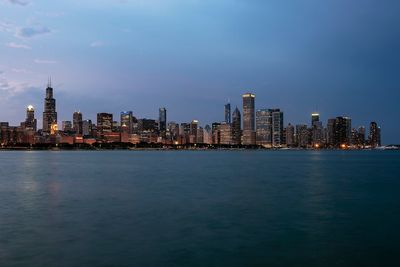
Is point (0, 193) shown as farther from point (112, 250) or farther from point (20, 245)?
point (112, 250)

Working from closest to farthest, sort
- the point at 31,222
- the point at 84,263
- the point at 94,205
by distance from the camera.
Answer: the point at 84,263
the point at 31,222
the point at 94,205

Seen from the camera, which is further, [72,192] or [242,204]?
[72,192]

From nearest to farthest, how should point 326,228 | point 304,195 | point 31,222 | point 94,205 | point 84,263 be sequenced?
point 84,263 → point 326,228 → point 31,222 → point 94,205 → point 304,195

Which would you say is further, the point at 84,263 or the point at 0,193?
the point at 0,193

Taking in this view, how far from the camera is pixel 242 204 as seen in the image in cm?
3988

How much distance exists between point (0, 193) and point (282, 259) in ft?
131

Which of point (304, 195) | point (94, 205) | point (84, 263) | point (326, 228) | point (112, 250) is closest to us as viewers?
point (84, 263)

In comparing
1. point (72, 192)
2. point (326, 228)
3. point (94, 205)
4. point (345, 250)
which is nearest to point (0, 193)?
point (72, 192)

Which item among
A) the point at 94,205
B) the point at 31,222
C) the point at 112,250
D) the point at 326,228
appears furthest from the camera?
the point at 94,205

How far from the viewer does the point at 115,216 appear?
33.1m

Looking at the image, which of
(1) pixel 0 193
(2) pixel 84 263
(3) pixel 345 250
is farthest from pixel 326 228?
(1) pixel 0 193

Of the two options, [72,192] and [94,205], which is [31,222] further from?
[72,192]

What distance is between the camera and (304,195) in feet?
157

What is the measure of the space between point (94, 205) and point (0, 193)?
57.8ft
